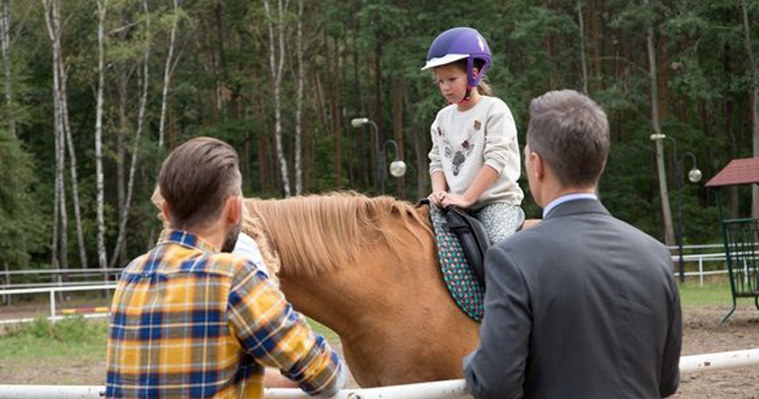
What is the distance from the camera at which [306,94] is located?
50844 millimetres

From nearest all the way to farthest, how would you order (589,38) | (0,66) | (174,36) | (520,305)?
(520,305)
(0,66)
(174,36)
(589,38)

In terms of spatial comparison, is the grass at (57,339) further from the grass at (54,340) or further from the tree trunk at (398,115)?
the tree trunk at (398,115)

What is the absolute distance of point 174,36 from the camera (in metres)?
43.3

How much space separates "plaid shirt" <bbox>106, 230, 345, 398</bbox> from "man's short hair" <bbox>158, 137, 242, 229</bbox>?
53 mm

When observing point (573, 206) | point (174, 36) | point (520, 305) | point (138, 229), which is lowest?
point (138, 229)

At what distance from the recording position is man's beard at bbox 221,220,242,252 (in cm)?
271

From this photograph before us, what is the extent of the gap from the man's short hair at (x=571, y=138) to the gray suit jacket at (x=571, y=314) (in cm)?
8

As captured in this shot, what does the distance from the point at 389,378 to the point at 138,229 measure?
136ft

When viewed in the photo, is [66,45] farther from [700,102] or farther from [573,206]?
[573,206]

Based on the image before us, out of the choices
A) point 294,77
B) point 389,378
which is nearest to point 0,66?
point 294,77

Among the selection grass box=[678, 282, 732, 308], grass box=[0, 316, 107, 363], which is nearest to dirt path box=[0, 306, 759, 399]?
grass box=[0, 316, 107, 363]

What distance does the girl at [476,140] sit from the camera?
4934 millimetres

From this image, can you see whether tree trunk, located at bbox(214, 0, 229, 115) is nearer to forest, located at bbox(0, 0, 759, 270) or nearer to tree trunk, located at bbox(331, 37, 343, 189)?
forest, located at bbox(0, 0, 759, 270)

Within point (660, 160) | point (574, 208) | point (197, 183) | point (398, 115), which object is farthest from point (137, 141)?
point (574, 208)
